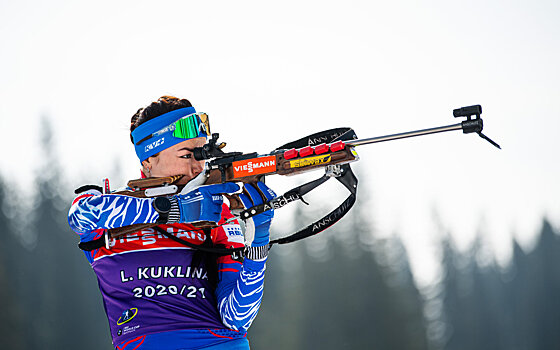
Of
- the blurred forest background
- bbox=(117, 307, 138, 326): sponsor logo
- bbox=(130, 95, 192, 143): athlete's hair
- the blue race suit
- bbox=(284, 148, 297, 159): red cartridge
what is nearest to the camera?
the blue race suit

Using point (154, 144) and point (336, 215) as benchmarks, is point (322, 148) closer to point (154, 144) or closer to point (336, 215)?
point (336, 215)

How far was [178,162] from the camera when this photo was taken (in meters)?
4.18

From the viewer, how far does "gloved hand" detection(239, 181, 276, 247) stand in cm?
389

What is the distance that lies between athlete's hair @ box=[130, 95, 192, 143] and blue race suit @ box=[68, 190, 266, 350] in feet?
2.53

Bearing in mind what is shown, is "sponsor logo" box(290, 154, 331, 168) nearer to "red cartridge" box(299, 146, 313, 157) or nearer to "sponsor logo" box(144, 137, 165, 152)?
"red cartridge" box(299, 146, 313, 157)

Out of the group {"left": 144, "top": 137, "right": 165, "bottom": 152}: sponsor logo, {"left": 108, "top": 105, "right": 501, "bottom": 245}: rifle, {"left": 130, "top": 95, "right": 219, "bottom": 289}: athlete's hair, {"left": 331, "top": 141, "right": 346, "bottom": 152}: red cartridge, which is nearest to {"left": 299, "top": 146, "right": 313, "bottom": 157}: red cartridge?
{"left": 108, "top": 105, "right": 501, "bottom": 245}: rifle

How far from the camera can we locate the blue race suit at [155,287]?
371 cm

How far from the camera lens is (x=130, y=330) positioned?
12.4 feet

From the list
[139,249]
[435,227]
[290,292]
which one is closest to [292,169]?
[139,249]

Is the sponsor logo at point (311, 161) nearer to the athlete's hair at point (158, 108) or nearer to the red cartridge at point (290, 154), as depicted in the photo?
the red cartridge at point (290, 154)

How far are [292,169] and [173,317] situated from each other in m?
1.17

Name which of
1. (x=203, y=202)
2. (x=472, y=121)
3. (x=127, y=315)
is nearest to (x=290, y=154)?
(x=203, y=202)

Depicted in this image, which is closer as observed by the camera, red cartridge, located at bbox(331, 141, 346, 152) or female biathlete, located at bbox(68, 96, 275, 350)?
female biathlete, located at bbox(68, 96, 275, 350)

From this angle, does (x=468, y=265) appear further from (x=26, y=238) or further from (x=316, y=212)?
(x=26, y=238)
